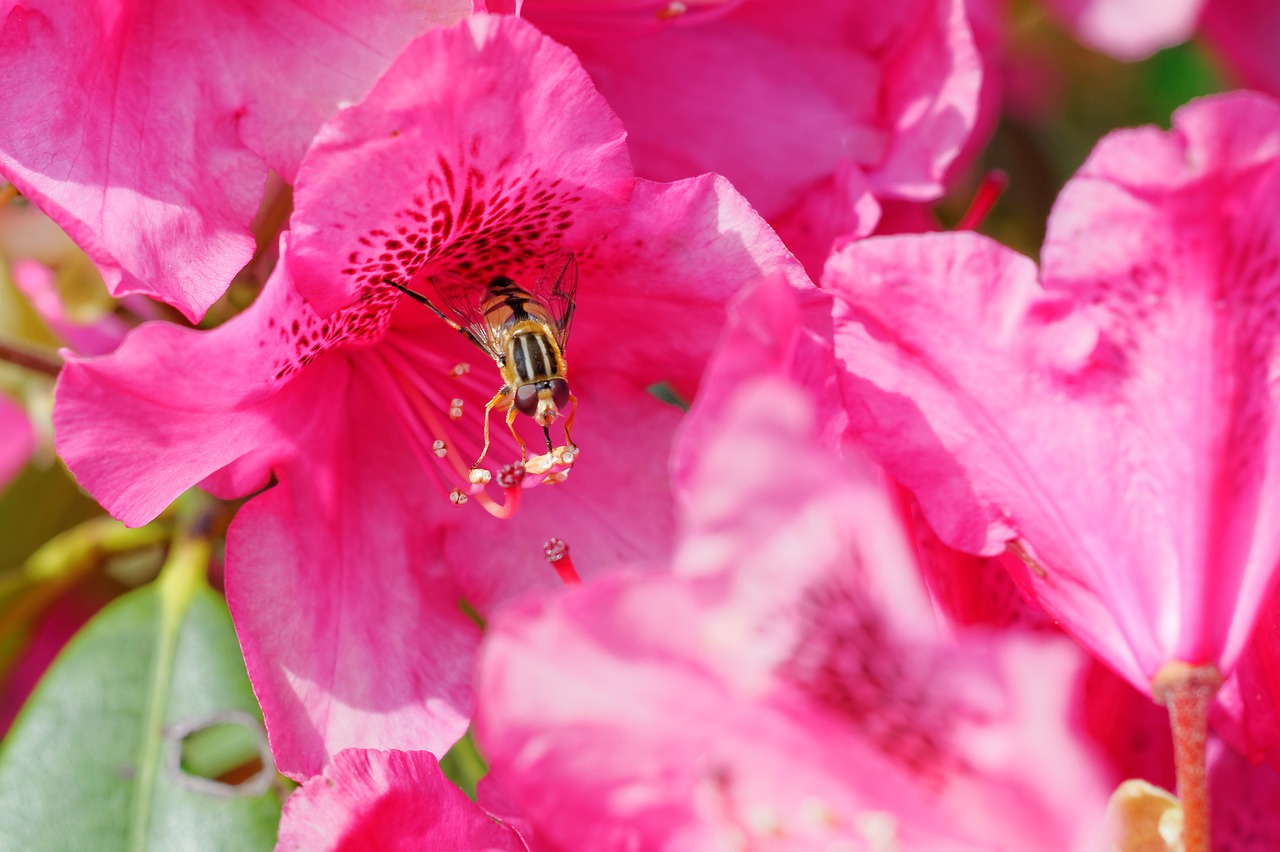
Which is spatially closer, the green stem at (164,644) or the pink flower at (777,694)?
the pink flower at (777,694)

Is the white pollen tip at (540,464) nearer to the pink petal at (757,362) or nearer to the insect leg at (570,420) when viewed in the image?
the insect leg at (570,420)

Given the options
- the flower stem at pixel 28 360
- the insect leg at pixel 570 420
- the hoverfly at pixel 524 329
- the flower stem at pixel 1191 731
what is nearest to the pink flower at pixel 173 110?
the hoverfly at pixel 524 329

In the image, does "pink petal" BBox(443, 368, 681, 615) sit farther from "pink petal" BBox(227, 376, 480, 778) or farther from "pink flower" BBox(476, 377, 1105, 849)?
"pink flower" BBox(476, 377, 1105, 849)

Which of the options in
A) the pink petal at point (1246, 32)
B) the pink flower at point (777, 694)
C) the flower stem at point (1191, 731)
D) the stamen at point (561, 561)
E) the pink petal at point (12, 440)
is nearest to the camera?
the pink flower at point (777, 694)

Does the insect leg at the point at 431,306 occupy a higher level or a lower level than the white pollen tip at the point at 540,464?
higher

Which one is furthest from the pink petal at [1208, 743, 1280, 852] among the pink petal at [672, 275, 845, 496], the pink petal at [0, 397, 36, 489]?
the pink petal at [0, 397, 36, 489]

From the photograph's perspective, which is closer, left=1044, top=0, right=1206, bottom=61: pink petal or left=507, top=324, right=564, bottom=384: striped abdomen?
left=507, top=324, right=564, bottom=384: striped abdomen
